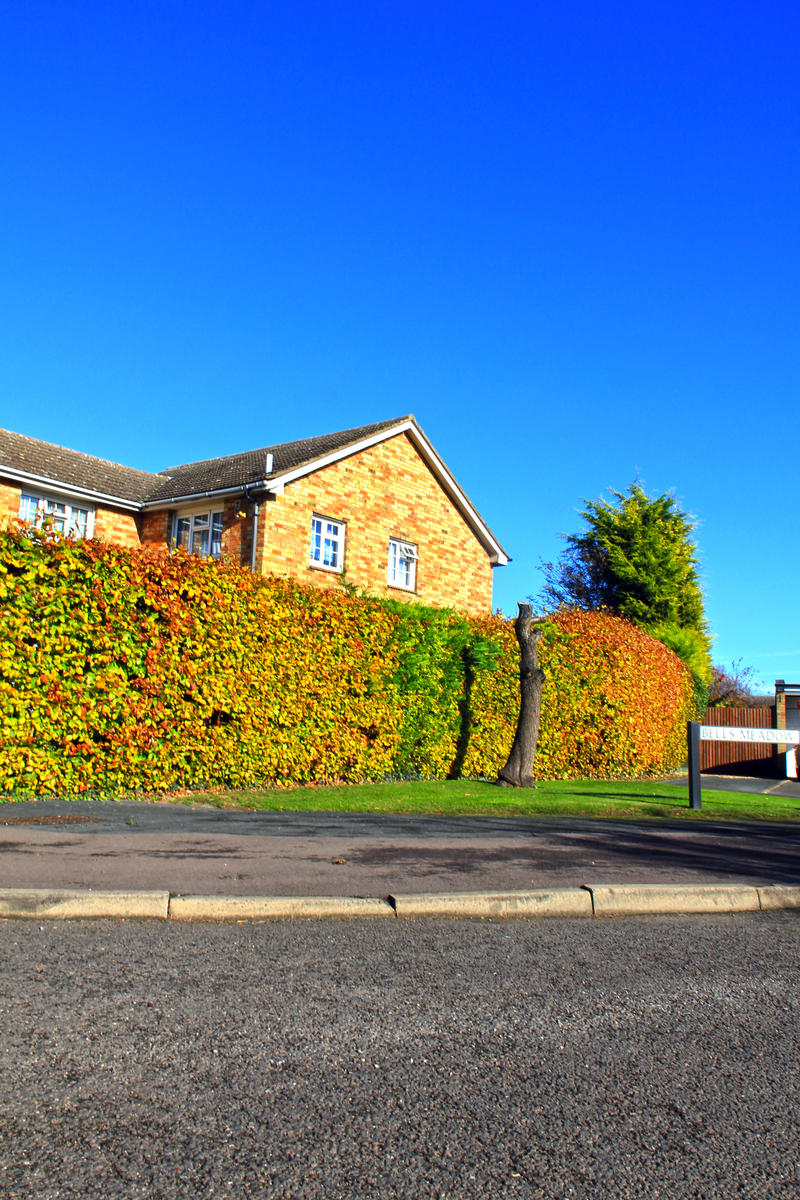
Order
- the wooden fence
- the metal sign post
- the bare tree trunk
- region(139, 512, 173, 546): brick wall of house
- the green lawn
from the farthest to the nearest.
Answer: the wooden fence, region(139, 512, 173, 546): brick wall of house, the bare tree trunk, the metal sign post, the green lawn

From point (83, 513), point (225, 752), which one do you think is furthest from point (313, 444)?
point (225, 752)

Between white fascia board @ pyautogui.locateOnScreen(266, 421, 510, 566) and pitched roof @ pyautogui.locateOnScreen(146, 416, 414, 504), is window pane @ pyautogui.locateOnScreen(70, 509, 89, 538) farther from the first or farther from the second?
white fascia board @ pyautogui.locateOnScreen(266, 421, 510, 566)

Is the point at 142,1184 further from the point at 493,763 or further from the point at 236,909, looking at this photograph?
the point at 493,763

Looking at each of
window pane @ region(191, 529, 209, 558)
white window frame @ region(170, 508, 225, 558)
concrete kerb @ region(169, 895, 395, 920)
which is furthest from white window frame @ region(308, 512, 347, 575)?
concrete kerb @ region(169, 895, 395, 920)

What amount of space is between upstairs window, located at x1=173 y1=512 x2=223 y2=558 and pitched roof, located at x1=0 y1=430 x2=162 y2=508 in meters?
1.36

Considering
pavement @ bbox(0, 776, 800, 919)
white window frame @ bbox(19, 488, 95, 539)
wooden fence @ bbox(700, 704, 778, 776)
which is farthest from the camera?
wooden fence @ bbox(700, 704, 778, 776)

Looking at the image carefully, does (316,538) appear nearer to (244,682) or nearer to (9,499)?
(9,499)

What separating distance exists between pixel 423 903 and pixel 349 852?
1863 mm

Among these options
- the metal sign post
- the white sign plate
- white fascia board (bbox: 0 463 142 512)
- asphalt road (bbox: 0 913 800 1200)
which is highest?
white fascia board (bbox: 0 463 142 512)

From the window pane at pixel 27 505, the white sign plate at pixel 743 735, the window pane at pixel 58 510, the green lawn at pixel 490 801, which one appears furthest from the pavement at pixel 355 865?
the window pane at pixel 58 510

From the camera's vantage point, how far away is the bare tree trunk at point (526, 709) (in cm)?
1567

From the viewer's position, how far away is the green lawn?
1130 cm

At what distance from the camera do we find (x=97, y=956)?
4.48m

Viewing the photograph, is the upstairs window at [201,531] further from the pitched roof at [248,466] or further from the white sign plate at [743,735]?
the white sign plate at [743,735]
